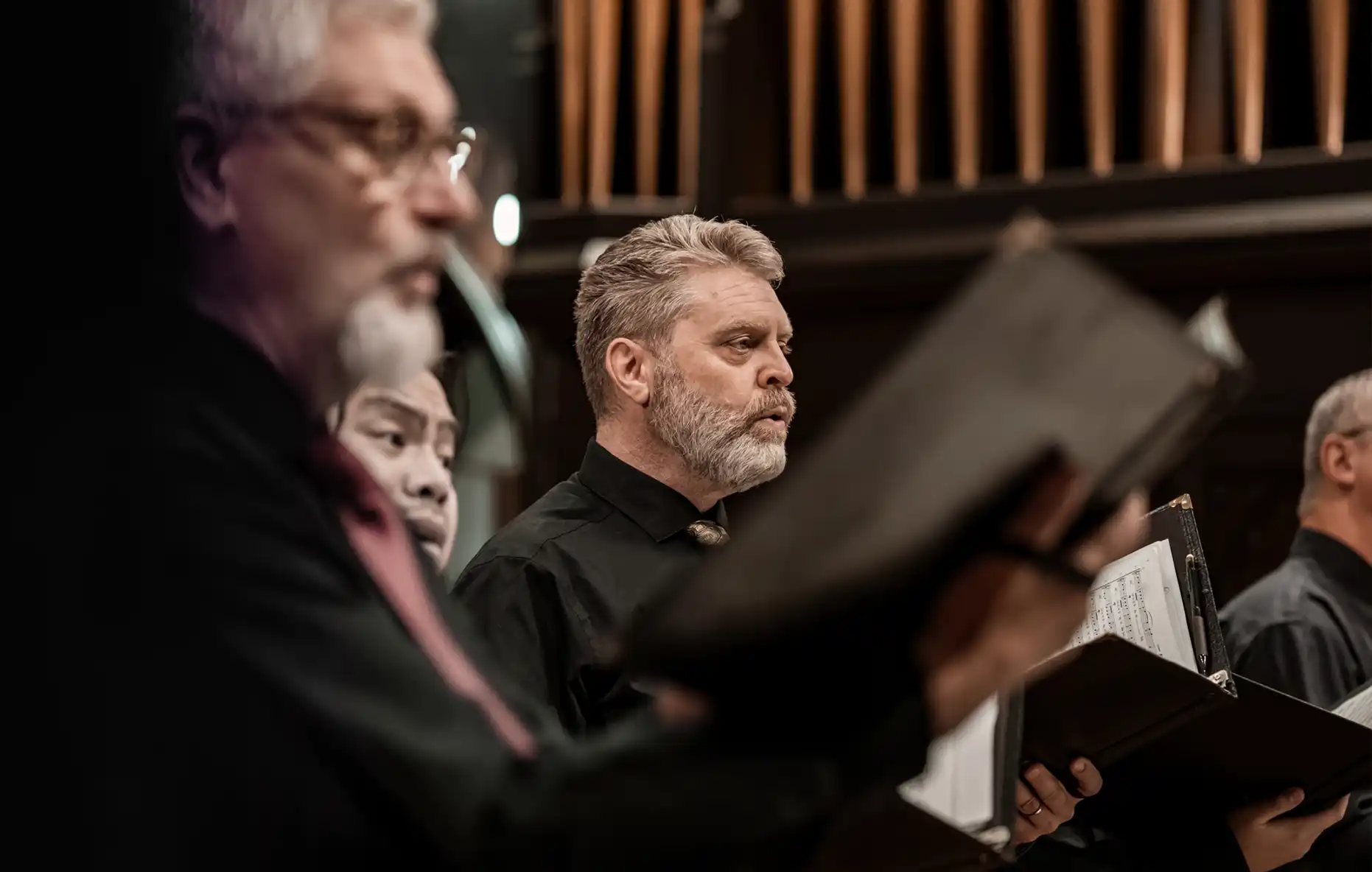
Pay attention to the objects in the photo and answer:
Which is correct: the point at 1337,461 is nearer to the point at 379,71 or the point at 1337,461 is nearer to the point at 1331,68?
the point at 1331,68

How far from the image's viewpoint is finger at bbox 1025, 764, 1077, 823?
2.44 m

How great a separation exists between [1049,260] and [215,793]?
0.66m

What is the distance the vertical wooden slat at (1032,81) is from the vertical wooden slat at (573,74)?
4.95 ft

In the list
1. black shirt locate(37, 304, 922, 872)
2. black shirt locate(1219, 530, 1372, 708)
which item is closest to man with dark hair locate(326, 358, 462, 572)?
black shirt locate(37, 304, 922, 872)

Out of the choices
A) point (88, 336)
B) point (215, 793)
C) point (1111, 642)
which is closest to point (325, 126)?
point (88, 336)

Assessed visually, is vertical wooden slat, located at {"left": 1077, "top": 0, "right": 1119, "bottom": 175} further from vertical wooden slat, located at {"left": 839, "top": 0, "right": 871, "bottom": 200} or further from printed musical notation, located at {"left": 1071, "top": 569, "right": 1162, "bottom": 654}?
printed musical notation, located at {"left": 1071, "top": 569, "right": 1162, "bottom": 654}

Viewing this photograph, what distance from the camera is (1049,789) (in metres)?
2.45

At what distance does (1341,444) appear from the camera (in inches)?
168

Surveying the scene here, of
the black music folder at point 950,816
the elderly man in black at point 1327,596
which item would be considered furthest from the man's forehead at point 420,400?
the elderly man in black at point 1327,596

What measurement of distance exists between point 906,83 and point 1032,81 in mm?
419

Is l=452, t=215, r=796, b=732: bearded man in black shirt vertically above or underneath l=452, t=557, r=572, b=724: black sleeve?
above

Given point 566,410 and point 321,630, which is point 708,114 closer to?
point 566,410

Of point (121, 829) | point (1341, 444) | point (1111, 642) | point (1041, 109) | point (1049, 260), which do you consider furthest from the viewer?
point (1041, 109)

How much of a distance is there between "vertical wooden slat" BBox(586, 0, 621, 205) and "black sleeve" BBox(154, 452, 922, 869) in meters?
4.79
